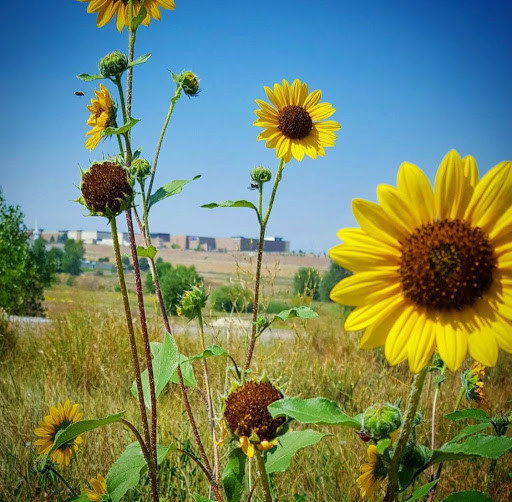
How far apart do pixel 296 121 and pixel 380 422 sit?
1687 millimetres

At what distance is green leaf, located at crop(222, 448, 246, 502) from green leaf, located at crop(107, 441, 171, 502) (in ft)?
0.65

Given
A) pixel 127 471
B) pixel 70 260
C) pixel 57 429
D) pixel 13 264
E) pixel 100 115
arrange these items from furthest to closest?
pixel 70 260 → pixel 13 264 → pixel 57 429 → pixel 100 115 → pixel 127 471

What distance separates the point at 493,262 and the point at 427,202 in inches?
7.1

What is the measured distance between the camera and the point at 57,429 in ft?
7.43

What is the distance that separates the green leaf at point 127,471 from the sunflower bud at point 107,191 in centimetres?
73

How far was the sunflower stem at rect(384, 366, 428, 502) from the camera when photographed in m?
0.90

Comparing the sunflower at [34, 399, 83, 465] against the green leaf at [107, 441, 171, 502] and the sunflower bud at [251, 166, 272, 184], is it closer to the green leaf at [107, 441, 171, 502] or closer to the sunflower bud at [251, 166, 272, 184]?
the green leaf at [107, 441, 171, 502]

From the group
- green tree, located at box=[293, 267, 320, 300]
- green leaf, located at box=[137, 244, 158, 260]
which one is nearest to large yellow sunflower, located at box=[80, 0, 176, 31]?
green leaf, located at box=[137, 244, 158, 260]

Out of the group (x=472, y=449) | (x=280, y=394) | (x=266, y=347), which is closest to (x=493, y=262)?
(x=472, y=449)

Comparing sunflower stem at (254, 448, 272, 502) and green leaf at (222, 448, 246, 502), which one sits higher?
sunflower stem at (254, 448, 272, 502)

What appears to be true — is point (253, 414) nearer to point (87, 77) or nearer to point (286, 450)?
point (286, 450)

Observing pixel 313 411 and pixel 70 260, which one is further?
pixel 70 260

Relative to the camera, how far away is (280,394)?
1.26 metres

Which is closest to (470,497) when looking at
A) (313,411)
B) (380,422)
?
(380,422)
